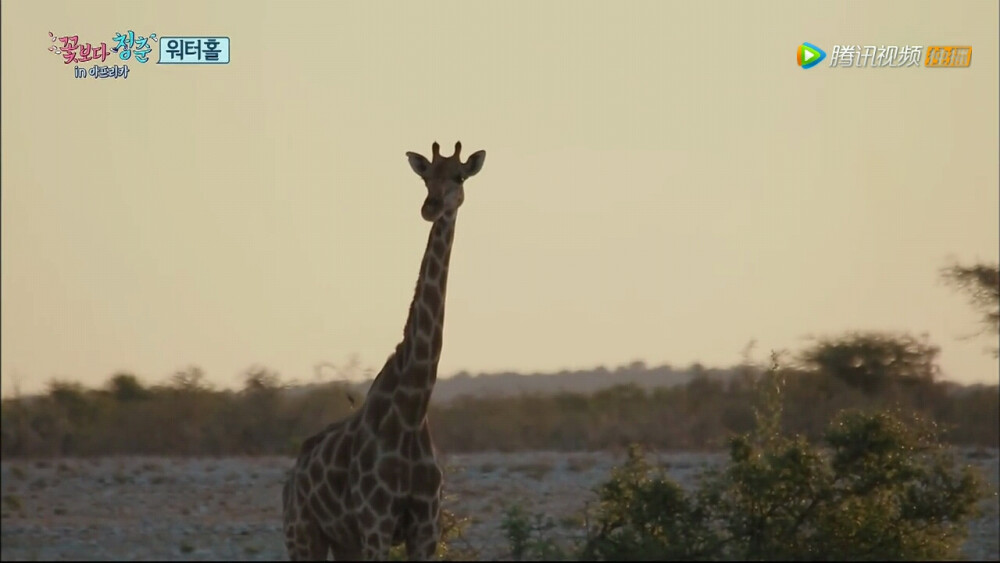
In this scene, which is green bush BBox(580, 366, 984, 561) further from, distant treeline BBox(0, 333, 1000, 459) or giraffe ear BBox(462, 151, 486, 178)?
distant treeline BBox(0, 333, 1000, 459)

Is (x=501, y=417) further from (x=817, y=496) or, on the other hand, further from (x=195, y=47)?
(x=817, y=496)

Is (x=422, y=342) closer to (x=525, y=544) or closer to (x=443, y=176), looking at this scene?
(x=443, y=176)

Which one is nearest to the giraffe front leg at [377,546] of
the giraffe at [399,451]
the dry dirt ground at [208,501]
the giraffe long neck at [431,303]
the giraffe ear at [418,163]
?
the giraffe at [399,451]

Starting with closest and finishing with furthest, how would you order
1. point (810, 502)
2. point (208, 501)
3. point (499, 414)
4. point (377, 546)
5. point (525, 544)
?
point (377, 546) < point (525, 544) < point (810, 502) < point (208, 501) < point (499, 414)

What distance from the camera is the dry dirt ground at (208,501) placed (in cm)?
2103

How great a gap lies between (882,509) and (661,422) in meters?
20.5

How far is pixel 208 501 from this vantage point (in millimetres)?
25312

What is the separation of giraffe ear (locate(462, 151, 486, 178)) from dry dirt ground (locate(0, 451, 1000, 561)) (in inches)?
266

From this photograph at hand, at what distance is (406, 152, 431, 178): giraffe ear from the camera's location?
11.8 meters

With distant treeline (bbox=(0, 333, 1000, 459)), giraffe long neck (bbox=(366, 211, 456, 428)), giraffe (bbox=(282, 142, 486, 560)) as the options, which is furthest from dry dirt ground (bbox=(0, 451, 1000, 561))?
giraffe long neck (bbox=(366, 211, 456, 428))

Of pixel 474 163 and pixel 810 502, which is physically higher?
pixel 474 163

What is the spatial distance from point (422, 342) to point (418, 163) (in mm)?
1124

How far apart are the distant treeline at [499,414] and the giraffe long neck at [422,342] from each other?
58.6ft

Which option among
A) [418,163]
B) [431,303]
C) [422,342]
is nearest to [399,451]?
[422,342]
